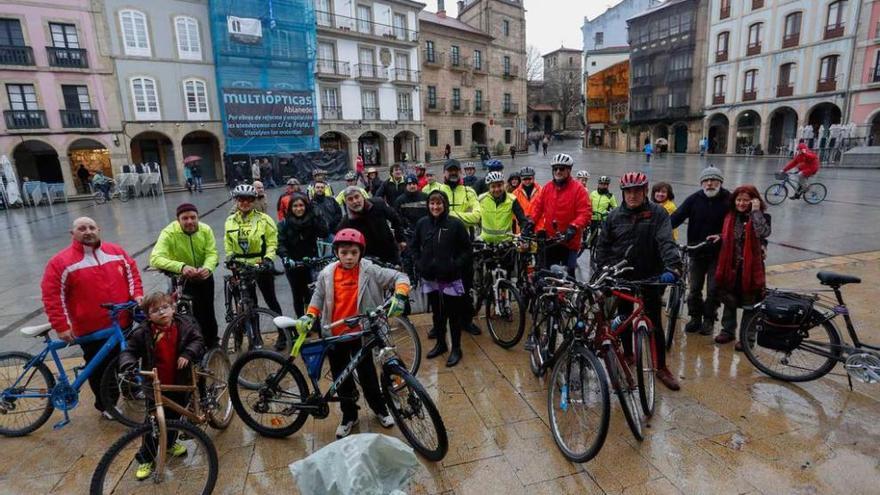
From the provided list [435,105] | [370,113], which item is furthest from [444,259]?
[435,105]

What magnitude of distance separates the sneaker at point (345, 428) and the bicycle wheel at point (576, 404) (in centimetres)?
157

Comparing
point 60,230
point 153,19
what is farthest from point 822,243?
point 153,19

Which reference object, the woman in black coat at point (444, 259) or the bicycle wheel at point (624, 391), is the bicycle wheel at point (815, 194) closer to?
the woman in black coat at point (444, 259)

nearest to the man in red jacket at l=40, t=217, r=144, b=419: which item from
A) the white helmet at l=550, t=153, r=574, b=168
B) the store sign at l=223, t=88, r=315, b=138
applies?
the white helmet at l=550, t=153, r=574, b=168

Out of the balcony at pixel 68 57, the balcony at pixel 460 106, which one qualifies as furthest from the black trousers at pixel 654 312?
the balcony at pixel 460 106

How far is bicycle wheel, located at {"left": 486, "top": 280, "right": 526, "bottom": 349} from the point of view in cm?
492

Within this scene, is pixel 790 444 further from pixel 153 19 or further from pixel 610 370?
pixel 153 19

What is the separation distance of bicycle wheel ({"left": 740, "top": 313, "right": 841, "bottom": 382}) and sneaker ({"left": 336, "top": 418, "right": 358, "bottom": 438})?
144 inches

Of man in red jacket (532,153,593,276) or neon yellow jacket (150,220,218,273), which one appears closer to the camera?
neon yellow jacket (150,220,218,273)

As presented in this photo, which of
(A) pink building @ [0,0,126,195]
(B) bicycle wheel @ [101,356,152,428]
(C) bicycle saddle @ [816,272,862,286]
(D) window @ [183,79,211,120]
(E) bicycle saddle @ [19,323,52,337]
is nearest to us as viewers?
(E) bicycle saddle @ [19,323,52,337]

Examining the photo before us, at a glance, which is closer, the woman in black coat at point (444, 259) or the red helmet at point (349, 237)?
the red helmet at point (349, 237)

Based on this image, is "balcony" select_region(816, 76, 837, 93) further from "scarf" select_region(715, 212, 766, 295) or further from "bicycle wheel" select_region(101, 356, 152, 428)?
"bicycle wheel" select_region(101, 356, 152, 428)

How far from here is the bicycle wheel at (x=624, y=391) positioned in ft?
10.3

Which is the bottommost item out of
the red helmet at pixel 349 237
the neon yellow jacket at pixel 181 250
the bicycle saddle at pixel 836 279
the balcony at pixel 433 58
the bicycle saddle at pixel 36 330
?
the bicycle saddle at pixel 36 330
